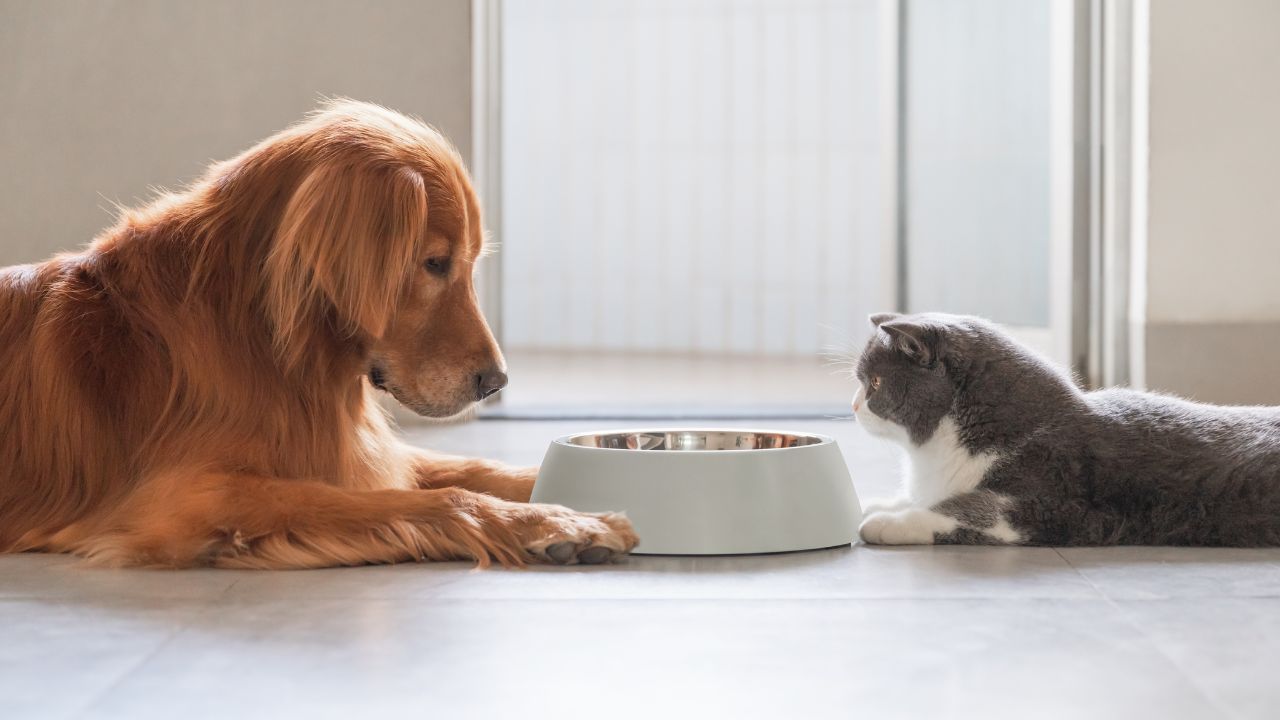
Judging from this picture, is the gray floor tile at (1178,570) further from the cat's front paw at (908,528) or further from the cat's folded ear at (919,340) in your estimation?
the cat's folded ear at (919,340)

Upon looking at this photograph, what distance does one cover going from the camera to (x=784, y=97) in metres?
6.23

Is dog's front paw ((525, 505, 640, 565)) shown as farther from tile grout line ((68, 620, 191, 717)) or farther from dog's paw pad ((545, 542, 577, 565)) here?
tile grout line ((68, 620, 191, 717))

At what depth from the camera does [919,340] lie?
1.96m

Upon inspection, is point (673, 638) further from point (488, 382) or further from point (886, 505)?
point (886, 505)

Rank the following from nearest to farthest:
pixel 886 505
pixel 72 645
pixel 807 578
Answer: pixel 72 645
pixel 807 578
pixel 886 505

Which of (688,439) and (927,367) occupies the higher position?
(927,367)

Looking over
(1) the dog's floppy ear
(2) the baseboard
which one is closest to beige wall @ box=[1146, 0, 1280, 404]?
(2) the baseboard

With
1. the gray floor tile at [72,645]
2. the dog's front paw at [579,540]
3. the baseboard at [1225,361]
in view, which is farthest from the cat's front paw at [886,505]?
the baseboard at [1225,361]

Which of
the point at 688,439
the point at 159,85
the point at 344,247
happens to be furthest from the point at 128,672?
the point at 159,85

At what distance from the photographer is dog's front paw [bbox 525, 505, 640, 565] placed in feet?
5.55

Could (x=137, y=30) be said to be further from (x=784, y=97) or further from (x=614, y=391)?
(x=784, y=97)

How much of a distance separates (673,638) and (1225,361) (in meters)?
2.85

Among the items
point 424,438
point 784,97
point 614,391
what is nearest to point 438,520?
point 424,438

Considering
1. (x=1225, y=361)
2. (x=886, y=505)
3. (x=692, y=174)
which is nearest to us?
(x=886, y=505)
